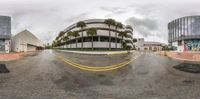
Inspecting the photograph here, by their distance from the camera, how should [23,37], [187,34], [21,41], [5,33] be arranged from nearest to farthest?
[5,33]
[187,34]
[21,41]
[23,37]

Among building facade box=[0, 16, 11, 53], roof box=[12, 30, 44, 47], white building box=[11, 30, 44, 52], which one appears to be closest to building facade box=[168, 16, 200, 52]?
building facade box=[0, 16, 11, 53]

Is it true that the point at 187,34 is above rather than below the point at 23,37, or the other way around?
above

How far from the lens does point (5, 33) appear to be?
61.8m

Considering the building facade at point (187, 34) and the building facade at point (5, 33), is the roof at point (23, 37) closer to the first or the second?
the building facade at point (5, 33)

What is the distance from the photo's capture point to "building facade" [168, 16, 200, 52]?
68.9m

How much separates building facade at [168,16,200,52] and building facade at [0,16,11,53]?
218 ft

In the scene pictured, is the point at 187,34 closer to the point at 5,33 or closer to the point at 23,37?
the point at 5,33

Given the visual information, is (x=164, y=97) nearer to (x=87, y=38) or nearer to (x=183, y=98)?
(x=183, y=98)

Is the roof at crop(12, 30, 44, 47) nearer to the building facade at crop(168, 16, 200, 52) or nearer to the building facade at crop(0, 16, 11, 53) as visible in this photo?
the building facade at crop(0, 16, 11, 53)

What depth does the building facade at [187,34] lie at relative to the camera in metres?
68.9

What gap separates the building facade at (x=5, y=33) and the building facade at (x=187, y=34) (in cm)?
6636

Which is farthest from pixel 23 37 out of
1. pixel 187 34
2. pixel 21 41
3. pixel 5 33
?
pixel 187 34

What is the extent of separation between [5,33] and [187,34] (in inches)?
2731

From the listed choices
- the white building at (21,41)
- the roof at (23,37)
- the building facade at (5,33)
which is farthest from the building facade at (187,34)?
the roof at (23,37)
